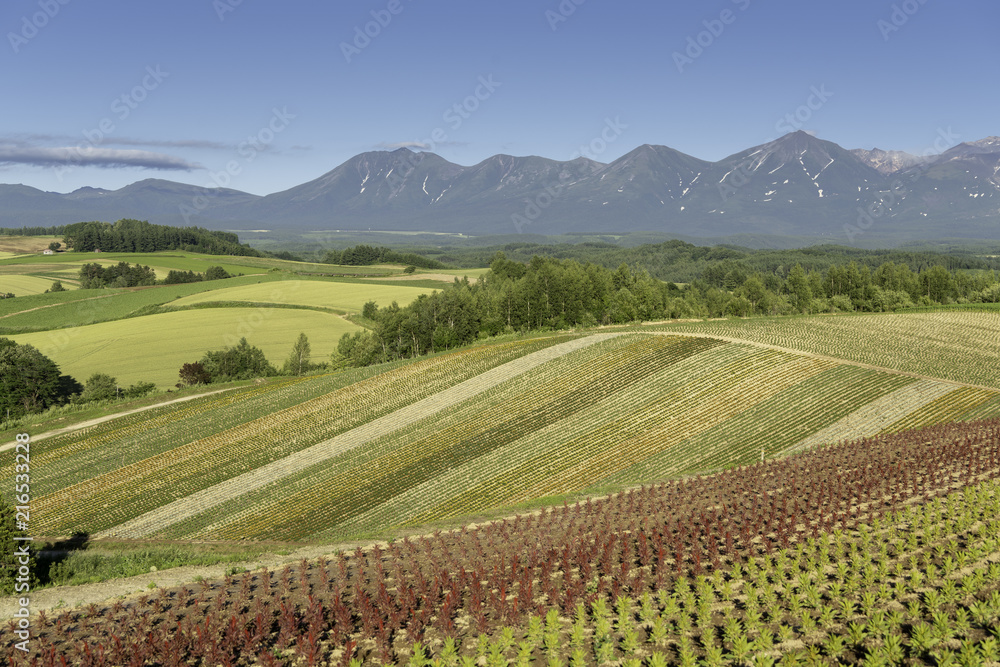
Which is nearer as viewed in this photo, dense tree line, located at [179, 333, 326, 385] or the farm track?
the farm track

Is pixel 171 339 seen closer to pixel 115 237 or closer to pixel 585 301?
pixel 585 301

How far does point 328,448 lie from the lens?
4597 cm

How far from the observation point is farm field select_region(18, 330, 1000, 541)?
3538 cm

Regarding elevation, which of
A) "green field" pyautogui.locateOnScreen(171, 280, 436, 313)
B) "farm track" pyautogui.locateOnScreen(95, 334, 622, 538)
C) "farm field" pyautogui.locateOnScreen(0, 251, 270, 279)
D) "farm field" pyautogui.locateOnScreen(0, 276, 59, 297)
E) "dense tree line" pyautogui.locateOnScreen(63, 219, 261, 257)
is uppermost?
"dense tree line" pyautogui.locateOnScreen(63, 219, 261, 257)

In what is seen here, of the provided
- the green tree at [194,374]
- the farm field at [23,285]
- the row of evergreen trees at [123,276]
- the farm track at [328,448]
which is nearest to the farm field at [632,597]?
the farm track at [328,448]

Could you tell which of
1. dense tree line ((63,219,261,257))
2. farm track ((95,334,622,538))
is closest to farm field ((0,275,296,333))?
dense tree line ((63,219,261,257))

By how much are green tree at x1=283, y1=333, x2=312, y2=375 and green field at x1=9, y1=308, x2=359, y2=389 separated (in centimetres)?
398

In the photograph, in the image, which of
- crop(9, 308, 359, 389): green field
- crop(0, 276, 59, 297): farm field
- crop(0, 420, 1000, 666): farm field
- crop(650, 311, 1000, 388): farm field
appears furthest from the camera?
crop(0, 276, 59, 297): farm field

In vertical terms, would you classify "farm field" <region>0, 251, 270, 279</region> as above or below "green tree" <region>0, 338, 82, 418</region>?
above

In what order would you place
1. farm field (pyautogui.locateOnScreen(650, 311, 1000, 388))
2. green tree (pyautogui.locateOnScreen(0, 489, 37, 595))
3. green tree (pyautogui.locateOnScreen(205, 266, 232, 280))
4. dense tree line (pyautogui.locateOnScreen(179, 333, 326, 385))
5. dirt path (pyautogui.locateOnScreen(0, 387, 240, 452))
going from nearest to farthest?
1. green tree (pyautogui.locateOnScreen(0, 489, 37, 595))
2. dirt path (pyautogui.locateOnScreen(0, 387, 240, 452))
3. farm field (pyautogui.locateOnScreen(650, 311, 1000, 388))
4. dense tree line (pyautogui.locateOnScreen(179, 333, 326, 385))
5. green tree (pyautogui.locateOnScreen(205, 266, 232, 280))

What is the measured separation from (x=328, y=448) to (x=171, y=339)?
61575mm

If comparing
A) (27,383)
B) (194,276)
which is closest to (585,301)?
(27,383)

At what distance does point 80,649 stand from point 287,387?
163ft

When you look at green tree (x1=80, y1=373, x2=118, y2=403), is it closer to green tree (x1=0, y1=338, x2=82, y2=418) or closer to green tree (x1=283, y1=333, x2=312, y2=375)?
green tree (x1=0, y1=338, x2=82, y2=418)
